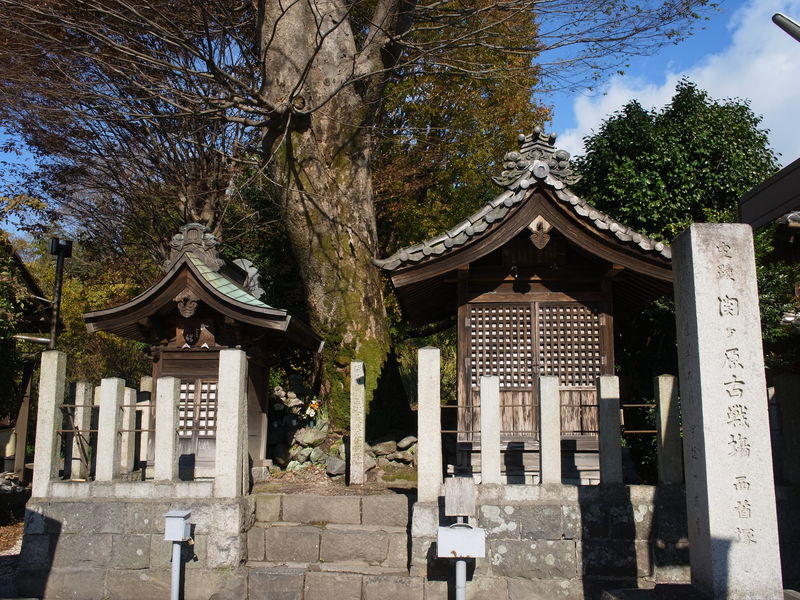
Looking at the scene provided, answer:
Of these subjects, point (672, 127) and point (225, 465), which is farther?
point (672, 127)

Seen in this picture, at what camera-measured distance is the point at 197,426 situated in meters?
10.2

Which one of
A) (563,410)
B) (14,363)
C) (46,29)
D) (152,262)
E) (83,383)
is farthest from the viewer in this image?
(152,262)

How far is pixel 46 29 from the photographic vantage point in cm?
1370

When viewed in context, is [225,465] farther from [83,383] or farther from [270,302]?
[270,302]

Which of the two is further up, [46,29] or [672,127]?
[46,29]

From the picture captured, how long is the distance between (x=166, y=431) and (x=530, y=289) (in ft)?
17.9

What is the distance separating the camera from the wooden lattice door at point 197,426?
33.3 feet

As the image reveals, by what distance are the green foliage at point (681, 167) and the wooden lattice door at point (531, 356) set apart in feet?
16.6

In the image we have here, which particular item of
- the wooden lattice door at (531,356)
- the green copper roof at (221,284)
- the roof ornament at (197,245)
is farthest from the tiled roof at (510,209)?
the roof ornament at (197,245)

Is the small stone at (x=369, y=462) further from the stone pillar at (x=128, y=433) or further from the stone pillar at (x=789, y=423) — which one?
the stone pillar at (x=789, y=423)

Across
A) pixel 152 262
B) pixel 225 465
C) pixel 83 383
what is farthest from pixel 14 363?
pixel 225 465

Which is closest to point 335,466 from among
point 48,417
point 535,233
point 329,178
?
point 48,417

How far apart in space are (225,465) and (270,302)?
8.79m

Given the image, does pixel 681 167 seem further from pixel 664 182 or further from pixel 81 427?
pixel 81 427
